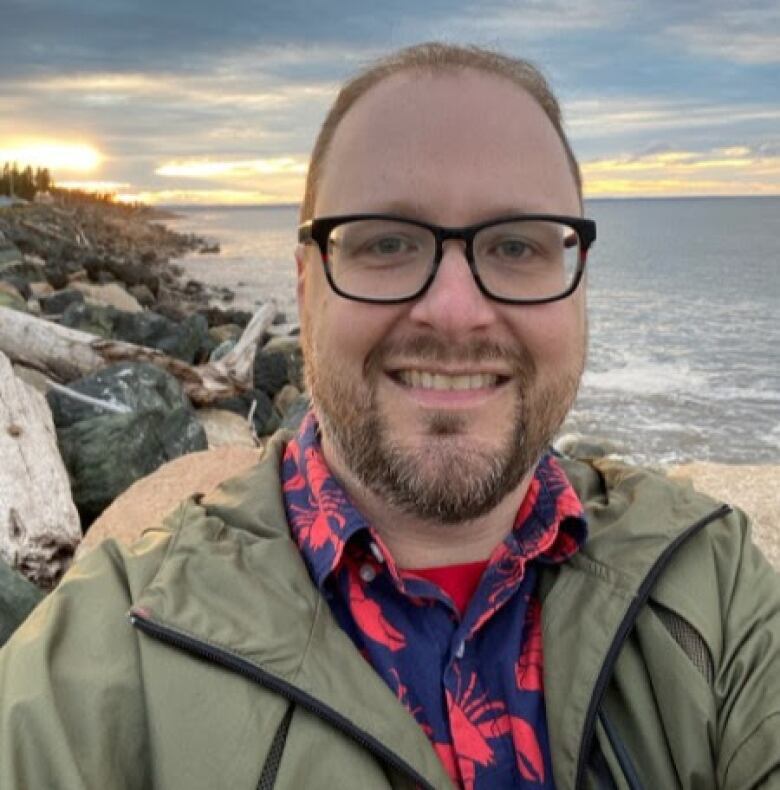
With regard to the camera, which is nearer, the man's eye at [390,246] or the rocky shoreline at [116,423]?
the man's eye at [390,246]

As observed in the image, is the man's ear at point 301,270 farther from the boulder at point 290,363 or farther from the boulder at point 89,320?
the boulder at point 89,320

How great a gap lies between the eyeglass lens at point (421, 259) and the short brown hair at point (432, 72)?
1.03 feet

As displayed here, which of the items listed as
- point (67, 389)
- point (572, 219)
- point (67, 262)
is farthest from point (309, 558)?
point (67, 262)

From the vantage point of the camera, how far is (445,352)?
2172 millimetres

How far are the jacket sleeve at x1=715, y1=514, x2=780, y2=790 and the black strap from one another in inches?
38.9

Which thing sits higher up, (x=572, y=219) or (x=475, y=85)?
(x=475, y=85)

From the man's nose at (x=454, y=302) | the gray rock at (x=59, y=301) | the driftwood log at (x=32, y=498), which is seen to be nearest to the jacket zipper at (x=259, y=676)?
the man's nose at (x=454, y=302)

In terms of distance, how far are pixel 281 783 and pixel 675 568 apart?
42.8 inches

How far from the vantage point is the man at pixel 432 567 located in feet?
6.17

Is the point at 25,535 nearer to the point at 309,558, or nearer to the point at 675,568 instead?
the point at 309,558

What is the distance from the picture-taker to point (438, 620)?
2.20m

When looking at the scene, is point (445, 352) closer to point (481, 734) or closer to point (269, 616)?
point (269, 616)

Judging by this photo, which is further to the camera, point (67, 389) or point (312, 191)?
point (67, 389)

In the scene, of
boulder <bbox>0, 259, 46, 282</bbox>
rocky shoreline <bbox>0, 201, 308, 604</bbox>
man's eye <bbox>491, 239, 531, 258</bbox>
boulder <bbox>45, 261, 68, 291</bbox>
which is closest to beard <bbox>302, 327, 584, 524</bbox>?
man's eye <bbox>491, 239, 531, 258</bbox>
